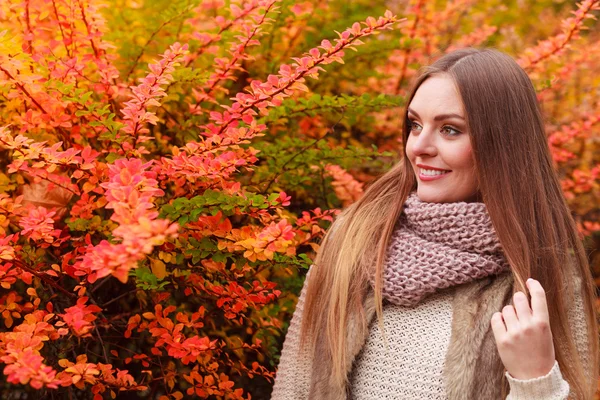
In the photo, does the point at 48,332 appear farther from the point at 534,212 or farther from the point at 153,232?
the point at 534,212

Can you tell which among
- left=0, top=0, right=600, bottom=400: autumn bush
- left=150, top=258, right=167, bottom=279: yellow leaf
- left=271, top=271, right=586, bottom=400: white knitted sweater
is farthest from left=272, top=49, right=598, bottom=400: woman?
left=150, top=258, right=167, bottom=279: yellow leaf

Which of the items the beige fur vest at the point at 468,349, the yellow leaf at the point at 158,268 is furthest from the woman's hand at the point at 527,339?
the yellow leaf at the point at 158,268

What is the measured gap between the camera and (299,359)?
2156 mm

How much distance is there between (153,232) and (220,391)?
3.20 ft

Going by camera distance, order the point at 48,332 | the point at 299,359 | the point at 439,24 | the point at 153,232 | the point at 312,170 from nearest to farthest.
→ the point at 153,232 < the point at 48,332 < the point at 299,359 < the point at 312,170 < the point at 439,24

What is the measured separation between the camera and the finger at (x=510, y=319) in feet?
5.84

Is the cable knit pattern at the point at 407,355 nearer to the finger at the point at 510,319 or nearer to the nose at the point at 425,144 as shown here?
the finger at the point at 510,319

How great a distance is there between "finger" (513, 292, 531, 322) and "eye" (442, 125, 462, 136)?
0.48 metres

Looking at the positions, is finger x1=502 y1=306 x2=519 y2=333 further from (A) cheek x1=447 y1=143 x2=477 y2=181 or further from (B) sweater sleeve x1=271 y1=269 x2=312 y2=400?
(B) sweater sleeve x1=271 y1=269 x2=312 y2=400

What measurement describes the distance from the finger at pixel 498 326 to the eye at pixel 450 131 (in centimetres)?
51

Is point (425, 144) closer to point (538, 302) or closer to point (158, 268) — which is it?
point (538, 302)

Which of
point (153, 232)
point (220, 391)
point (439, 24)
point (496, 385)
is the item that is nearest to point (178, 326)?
point (220, 391)

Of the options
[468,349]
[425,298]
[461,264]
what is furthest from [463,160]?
[468,349]

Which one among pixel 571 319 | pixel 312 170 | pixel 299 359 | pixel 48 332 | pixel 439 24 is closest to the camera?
pixel 48 332
